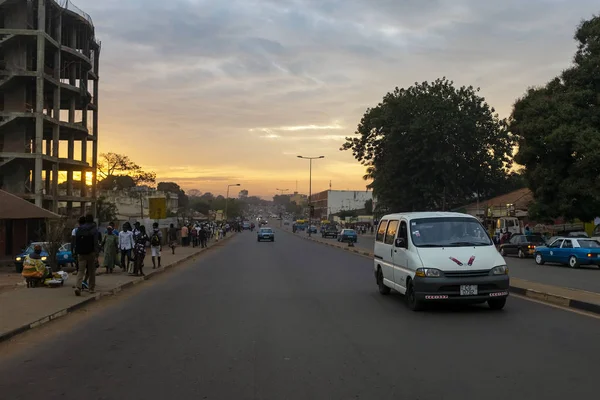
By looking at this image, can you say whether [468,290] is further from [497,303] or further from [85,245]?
[85,245]

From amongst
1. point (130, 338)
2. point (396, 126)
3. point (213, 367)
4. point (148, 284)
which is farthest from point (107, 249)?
point (396, 126)

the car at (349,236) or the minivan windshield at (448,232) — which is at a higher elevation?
the minivan windshield at (448,232)

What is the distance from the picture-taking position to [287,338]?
8.18m

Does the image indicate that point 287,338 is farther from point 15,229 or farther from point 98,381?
point 15,229

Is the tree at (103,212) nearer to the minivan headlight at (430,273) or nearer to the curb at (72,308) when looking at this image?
the curb at (72,308)

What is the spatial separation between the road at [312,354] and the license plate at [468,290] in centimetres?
39

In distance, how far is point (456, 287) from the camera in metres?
9.92

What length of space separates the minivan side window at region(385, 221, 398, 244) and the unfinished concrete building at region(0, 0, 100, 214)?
36.2 meters

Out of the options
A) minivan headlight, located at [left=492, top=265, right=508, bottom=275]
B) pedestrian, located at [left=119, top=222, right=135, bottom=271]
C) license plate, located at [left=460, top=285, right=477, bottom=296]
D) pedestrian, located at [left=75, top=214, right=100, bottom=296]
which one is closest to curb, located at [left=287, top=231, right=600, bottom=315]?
minivan headlight, located at [left=492, top=265, right=508, bottom=275]

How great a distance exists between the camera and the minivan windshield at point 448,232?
10719mm

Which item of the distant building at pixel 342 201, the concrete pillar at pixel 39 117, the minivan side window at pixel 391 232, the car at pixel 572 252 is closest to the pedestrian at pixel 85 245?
the minivan side window at pixel 391 232

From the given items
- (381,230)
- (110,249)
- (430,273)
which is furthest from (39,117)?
(430,273)

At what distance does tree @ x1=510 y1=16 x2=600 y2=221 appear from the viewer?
28.8 meters

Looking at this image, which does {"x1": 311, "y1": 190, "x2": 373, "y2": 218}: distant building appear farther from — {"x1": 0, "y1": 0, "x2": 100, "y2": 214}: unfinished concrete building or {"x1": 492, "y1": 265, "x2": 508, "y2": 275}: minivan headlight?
{"x1": 492, "y1": 265, "x2": 508, "y2": 275}: minivan headlight
